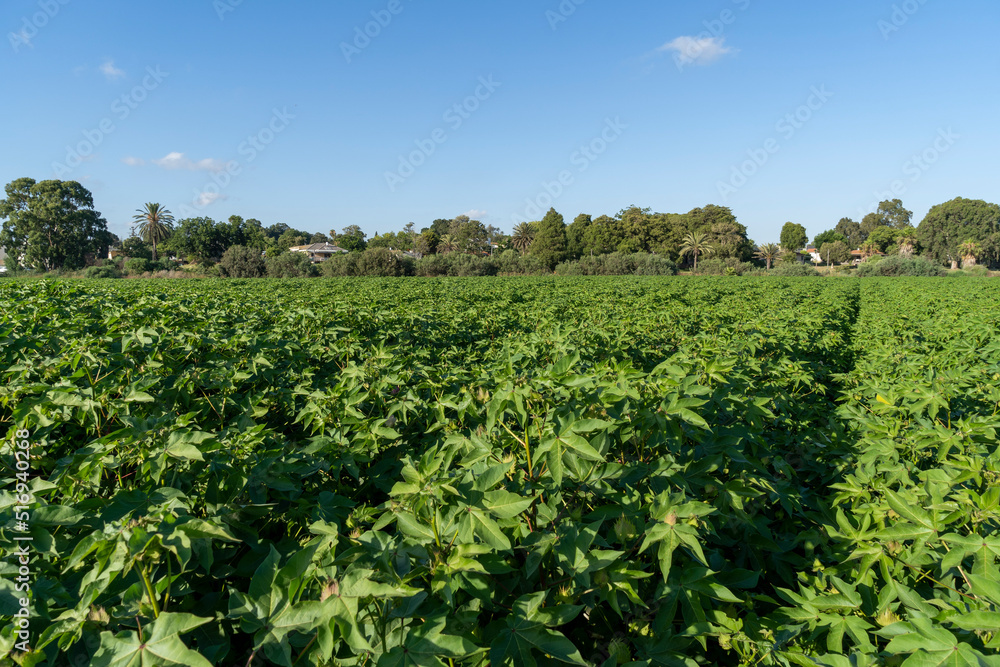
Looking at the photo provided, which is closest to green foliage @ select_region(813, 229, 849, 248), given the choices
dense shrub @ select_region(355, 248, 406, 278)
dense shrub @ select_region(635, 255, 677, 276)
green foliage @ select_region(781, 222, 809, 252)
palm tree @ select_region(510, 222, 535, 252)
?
green foliage @ select_region(781, 222, 809, 252)

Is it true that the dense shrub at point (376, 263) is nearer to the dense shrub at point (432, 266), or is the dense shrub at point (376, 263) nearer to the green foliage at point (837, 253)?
the dense shrub at point (432, 266)

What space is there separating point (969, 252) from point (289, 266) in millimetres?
97986

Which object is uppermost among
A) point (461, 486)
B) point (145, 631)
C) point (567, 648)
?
point (461, 486)

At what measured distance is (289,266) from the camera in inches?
1865

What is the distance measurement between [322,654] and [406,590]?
207mm

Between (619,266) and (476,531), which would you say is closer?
(476,531)

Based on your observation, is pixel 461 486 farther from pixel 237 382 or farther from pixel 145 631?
pixel 237 382

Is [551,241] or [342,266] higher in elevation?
[551,241]

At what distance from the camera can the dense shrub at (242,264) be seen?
155 ft

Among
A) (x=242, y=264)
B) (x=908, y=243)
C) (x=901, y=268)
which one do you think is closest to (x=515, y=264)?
(x=242, y=264)

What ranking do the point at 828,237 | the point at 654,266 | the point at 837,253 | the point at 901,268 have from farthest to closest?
the point at 828,237, the point at 837,253, the point at 901,268, the point at 654,266

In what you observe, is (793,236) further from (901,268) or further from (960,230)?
(901,268)

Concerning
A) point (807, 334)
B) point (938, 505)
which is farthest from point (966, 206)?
point (938, 505)

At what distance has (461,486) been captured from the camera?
1.45 meters
